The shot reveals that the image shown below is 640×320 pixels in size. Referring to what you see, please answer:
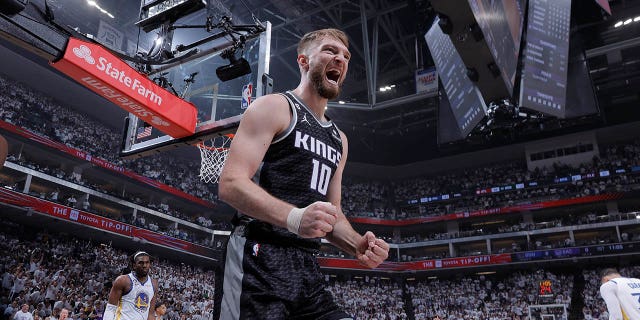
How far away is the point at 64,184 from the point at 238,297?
85.3 feet

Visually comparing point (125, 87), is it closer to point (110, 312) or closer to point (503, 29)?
point (110, 312)

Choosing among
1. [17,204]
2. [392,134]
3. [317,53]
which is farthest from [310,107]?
[392,134]

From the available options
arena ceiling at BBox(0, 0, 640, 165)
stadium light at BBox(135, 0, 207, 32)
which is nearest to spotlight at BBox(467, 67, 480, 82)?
stadium light at BBox(135, 0, 207, 32)

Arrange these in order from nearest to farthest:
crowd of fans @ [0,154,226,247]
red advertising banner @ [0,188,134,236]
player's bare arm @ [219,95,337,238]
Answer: player's bare arm @ [219,95,337,238] → red advertising banner @ [0,188,134,236] → crowd of fans @ [0,154,226,247]

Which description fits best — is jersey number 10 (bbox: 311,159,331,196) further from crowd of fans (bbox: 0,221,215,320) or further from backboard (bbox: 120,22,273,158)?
crowd of fans (bbox: 0,221,215,320)

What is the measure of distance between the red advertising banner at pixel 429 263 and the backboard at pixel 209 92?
2541 cm

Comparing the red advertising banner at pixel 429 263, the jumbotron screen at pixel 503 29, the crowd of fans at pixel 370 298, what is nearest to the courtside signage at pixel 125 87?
the jumbotron screen at pixel 503 29

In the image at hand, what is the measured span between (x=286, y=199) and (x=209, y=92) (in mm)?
4579

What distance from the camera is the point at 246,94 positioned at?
5.92 meters

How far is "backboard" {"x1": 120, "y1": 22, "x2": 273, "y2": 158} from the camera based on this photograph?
5.88 m

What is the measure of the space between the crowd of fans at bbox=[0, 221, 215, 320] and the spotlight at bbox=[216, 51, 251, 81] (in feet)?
31.5

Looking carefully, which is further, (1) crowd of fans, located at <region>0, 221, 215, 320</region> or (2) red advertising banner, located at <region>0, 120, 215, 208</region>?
(2) red advertising banner, located at <region>0, 120, 215, 208</region>

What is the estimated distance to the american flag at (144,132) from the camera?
21.4 ft

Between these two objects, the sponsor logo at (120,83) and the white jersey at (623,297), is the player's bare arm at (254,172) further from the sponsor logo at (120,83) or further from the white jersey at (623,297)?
the white jersey at (623,297)
